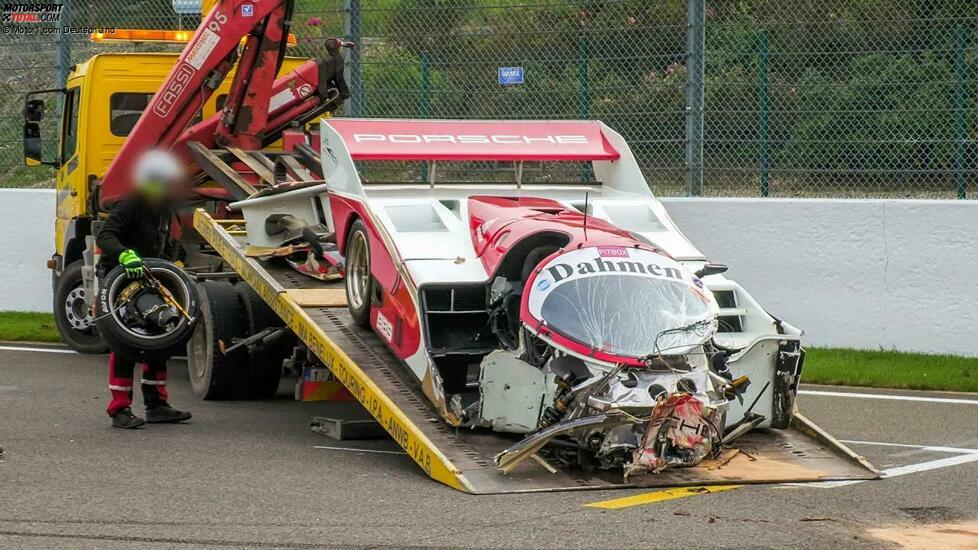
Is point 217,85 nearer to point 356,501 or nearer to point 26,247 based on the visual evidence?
point 26,247

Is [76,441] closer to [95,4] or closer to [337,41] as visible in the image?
[337,41]

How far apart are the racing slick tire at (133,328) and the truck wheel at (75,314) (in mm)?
4250

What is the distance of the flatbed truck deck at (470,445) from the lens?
8.55 m

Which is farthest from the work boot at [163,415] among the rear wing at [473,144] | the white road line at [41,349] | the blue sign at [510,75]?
the blue sign at [510,75]

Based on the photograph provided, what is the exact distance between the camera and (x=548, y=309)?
885 centimetres

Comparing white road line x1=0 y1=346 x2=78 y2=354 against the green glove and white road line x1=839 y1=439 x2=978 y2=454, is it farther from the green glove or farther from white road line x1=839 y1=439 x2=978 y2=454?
white road line x1=839 y1=439 x2=978 y2=454

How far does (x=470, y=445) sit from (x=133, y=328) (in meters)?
2.76

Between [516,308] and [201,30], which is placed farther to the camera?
[201,30]

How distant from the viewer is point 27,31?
17641mm

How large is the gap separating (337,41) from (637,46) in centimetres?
281

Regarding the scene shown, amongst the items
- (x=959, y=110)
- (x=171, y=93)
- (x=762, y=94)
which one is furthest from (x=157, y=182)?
(x=959, y=110)

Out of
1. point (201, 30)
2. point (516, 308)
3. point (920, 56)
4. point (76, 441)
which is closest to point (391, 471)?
point (516, 308)

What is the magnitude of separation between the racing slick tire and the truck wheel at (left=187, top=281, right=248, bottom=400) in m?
1.15

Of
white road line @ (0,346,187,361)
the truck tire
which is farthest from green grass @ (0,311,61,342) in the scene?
the truck tire
